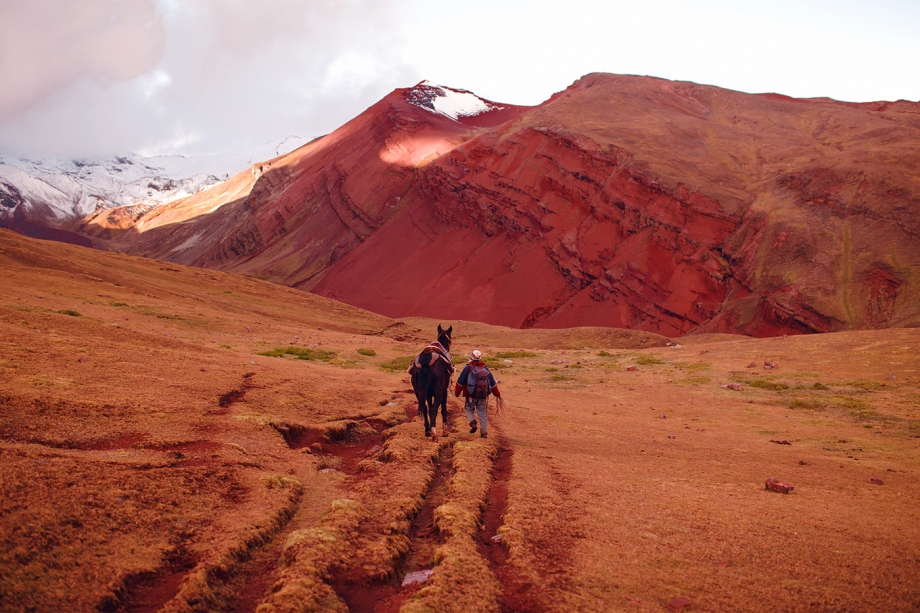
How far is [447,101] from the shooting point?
4724 inches

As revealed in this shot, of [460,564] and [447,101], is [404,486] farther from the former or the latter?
[447,101]

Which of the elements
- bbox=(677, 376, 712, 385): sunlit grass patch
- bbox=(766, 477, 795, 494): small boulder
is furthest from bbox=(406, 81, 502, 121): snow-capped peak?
bbox=(766, 477, 795, 494): small boulder

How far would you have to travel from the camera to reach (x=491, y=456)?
1058 centimetres

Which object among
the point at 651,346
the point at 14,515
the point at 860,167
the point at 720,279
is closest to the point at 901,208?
the point at 860,167

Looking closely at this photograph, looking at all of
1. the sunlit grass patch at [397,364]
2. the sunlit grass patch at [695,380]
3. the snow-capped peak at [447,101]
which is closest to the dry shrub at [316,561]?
the sunlit grass patch at [397,364]

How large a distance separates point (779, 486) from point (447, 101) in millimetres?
118456

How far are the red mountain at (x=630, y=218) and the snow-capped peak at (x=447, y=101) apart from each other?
13189 mm

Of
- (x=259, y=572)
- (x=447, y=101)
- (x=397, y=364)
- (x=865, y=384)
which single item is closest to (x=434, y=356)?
(x=259, y=572)

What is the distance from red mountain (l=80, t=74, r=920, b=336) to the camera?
44.9 meters

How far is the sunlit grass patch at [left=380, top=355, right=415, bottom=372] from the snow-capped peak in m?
88.0

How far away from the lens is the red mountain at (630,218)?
44.9 m

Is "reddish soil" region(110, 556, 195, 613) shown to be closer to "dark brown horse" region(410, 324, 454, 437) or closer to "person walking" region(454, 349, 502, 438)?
"dark brown horse" region(410, 324, 454, 437)

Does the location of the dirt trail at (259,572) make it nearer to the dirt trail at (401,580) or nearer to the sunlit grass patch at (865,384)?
the dirt trail at (401,580)

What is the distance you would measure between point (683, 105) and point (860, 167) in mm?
36853
